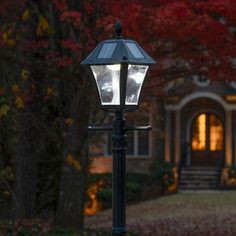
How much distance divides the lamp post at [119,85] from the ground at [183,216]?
9946 mm

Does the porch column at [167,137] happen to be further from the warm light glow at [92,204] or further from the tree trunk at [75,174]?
the tree trunk at [75,174]

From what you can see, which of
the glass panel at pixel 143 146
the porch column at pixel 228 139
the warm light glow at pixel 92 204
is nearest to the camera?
the warm light glow at pixel 92 204

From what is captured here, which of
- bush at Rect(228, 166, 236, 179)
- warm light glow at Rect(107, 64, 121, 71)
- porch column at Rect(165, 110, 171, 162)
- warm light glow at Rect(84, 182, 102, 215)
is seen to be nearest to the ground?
warm light glow at Rect(84, 182, 102, 215)

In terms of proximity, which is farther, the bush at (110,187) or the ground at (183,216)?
the bush at (110,187)

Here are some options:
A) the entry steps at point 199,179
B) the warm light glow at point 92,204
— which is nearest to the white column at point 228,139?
the entry steps at point 199,179

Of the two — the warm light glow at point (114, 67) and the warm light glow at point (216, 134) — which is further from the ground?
the warm light glow at point (216, 134)

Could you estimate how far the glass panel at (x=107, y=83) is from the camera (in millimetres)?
6492

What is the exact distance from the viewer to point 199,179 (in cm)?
3253

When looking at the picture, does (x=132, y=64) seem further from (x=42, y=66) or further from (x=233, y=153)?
(x=233, y=153)

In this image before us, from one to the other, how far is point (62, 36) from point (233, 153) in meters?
18.3

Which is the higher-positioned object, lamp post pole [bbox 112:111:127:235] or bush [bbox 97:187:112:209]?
lamp post pole [bbox 112:111:127:235]

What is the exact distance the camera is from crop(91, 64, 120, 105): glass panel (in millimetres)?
6492

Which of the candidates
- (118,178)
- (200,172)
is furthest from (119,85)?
(200,172)

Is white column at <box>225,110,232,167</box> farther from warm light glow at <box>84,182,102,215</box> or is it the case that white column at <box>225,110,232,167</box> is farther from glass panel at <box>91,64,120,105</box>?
glass panel at <box>91,64,120,105</box>
